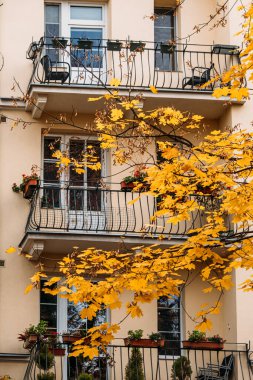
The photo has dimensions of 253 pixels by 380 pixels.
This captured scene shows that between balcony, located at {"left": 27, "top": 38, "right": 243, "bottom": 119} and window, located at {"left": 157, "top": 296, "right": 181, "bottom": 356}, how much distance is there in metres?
4.44

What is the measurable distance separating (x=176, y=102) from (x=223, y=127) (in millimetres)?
1288

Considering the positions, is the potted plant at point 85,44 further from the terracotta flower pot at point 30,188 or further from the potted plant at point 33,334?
the potted plant at point 33,334

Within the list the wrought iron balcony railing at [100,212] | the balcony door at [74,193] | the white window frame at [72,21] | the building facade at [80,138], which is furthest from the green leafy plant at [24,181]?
the white window frame at [72,21]

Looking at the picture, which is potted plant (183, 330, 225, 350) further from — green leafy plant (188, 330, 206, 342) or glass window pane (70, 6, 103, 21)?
glass window pane (70, 6, 103, 21)

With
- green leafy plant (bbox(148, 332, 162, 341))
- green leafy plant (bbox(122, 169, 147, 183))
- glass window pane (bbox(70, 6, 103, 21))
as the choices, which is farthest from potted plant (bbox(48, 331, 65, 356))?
glass window pane (bbox(70, 6, 103, 21))

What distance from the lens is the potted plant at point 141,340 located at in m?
24.0

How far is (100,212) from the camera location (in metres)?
25.6

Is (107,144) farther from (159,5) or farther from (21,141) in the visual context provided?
(159,5)

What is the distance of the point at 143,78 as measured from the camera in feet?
85.9

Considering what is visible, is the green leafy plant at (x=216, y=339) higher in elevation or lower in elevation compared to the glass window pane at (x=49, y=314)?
lower

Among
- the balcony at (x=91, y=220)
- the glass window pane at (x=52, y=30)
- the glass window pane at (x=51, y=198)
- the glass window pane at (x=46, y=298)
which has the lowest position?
the glass window pane at (x=46, y=298)

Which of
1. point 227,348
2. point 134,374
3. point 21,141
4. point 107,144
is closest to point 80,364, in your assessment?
point 134,374

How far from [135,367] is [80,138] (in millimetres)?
5311

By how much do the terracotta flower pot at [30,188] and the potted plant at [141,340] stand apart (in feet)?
12.2
